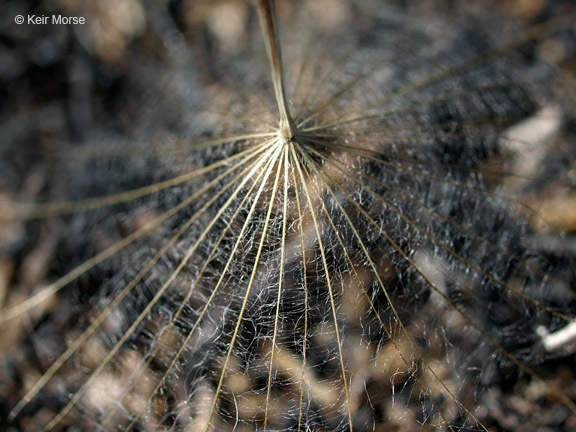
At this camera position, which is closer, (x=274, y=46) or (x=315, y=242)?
(x=274, y=46)

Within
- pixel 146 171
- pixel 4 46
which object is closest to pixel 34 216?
pixel 146 171

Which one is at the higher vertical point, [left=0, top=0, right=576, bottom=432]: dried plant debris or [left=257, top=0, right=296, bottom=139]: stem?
[left=257, top=0, right=296, bottom=139]: stem

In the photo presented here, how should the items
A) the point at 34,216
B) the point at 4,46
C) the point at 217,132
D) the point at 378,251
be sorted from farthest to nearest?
the point at 4,46 < the point at 34,216 < the point at 217,132 < the point at 378,251

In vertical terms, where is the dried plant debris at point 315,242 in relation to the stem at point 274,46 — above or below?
below

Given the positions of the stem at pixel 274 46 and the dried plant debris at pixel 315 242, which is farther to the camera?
the dried plant debris at pixel 315 242

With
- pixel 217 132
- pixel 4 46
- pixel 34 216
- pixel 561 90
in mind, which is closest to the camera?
pixel 217 132

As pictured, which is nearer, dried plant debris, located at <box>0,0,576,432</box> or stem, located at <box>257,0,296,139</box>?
stem, located at <box>257,0,296,139</box>

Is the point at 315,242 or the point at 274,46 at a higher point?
the point at 274,46

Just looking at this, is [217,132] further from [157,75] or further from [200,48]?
[200,48]
